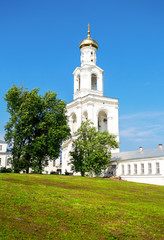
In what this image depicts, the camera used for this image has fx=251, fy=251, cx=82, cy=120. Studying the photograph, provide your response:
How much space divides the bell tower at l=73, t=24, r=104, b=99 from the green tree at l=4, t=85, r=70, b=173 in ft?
77.4

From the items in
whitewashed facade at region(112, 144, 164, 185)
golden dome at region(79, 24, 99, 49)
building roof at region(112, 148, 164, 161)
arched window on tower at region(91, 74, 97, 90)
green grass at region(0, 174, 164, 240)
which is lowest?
green grass at region(0, 174, 164, 240)

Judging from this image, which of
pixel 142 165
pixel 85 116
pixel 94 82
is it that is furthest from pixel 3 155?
pixel 142 165

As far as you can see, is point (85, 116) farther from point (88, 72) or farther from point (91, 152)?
point (91, 152)

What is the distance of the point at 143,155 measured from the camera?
49.2m

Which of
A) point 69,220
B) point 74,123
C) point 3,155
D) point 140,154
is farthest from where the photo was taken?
point 74,123

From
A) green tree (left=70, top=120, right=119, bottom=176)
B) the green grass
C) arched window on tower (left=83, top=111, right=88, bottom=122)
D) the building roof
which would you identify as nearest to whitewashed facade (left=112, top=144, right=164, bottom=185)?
the building roof

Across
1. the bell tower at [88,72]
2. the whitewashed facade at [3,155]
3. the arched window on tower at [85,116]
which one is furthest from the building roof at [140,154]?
the whitewashed facade at [3,155]

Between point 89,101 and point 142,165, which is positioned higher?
point 89,101

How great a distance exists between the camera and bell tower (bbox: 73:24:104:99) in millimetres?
64688

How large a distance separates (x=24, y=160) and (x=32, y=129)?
4998mm

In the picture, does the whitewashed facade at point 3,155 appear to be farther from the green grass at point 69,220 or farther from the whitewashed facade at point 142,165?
the green grass at point 69,220

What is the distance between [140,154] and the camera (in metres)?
50.8

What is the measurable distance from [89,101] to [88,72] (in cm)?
892

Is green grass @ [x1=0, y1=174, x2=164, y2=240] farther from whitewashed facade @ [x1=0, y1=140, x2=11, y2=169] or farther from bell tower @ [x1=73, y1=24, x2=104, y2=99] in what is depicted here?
bell tower @ [x1=73, y1=24, x2=104, y2=99]
